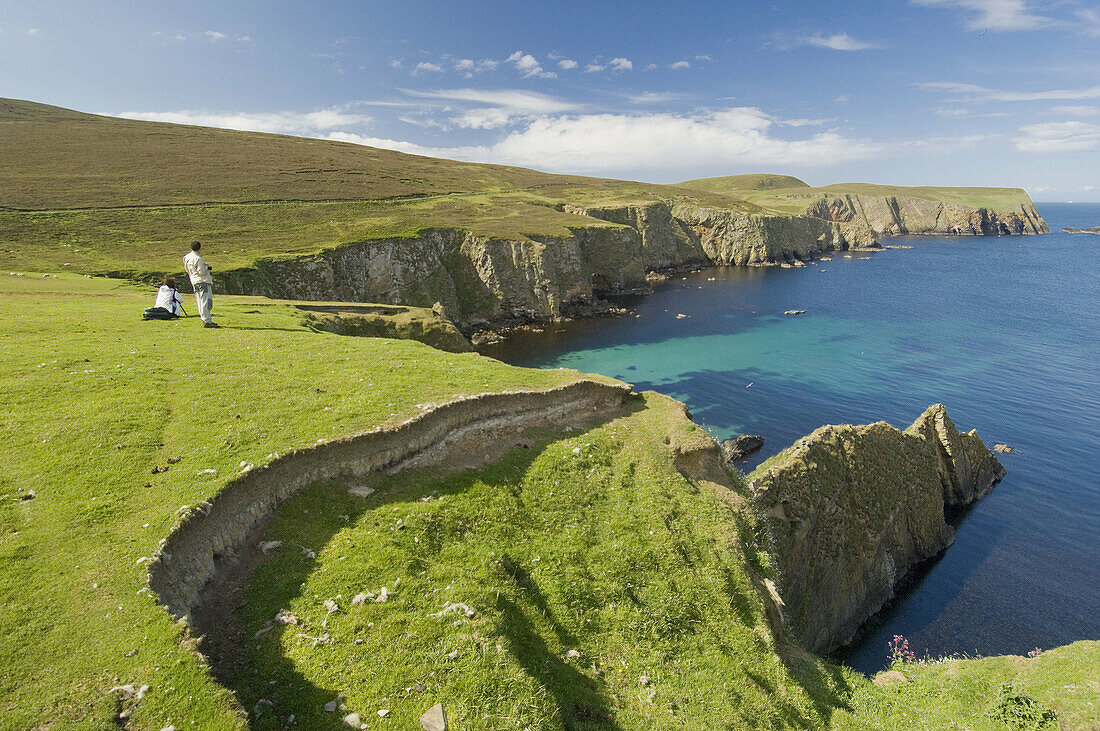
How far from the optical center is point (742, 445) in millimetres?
40969

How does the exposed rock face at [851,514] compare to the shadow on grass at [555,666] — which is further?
the exposed rock face at [851,514]

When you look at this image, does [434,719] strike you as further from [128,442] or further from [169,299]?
[169,299]

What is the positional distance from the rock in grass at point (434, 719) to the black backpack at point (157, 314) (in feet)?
85.8

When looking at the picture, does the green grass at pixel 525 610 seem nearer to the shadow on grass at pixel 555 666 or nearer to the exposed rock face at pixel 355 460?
the shadow on grass at pixel 555 666

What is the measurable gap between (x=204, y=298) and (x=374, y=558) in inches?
784

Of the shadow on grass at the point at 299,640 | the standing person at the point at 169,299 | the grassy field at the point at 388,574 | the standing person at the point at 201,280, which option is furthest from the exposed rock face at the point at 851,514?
the standing person at the point at 169,299

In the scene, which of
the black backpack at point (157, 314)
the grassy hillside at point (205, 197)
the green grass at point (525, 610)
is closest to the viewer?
the green grass at point (525, 610)

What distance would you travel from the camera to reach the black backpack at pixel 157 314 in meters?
25.5

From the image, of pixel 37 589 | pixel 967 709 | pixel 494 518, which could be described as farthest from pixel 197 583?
pixel 967 709

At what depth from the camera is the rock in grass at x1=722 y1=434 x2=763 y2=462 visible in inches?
1569

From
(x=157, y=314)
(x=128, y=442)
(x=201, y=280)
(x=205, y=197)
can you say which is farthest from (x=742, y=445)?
(x=205, y=197)

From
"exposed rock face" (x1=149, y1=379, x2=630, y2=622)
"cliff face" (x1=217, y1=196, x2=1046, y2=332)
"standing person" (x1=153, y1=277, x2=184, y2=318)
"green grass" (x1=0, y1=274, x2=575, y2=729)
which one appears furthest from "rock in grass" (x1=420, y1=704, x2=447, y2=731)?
Answer: "cliff face" (x1=217, y1=196, x2=1046, y2=332)

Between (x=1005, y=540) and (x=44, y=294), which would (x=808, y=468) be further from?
(x=44, y=294)

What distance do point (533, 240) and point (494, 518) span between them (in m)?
78.6
